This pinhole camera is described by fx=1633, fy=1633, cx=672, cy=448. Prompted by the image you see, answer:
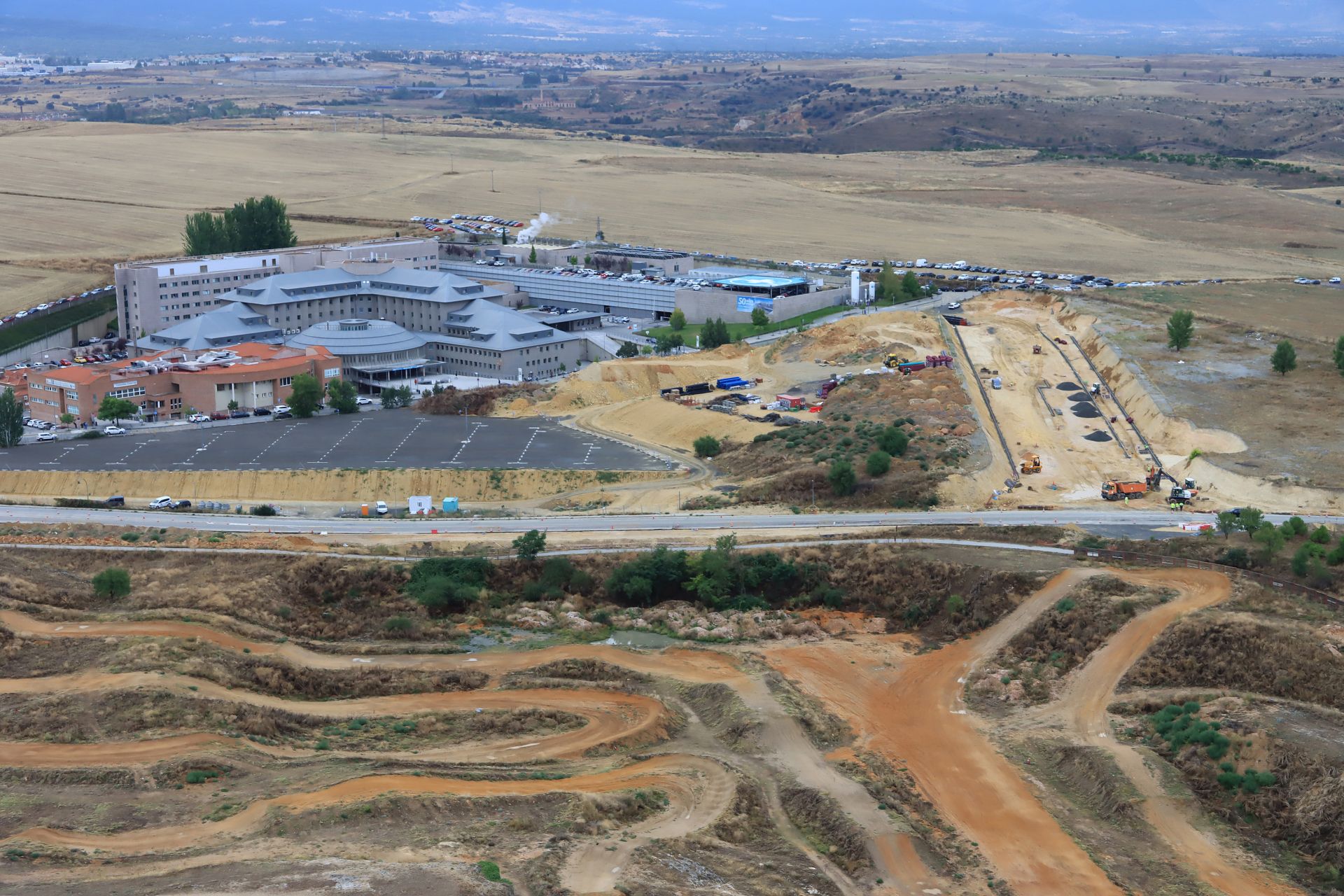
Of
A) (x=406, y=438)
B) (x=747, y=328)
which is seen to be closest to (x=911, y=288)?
(x=747, y=328)

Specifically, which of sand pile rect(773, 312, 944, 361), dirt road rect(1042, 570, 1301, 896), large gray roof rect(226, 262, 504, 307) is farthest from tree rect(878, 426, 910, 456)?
large gray roof rect(226, 262, 504, 307)

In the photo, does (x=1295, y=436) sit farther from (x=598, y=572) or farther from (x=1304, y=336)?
(x=598, y=572)

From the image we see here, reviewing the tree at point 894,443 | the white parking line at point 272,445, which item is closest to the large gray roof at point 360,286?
the white parking line at point 272,445

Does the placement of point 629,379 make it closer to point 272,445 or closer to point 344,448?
point 344,448

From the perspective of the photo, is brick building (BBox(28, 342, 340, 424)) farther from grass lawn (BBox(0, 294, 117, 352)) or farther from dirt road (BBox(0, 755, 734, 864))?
dirt road (BBox(0, 755, 734, 864))

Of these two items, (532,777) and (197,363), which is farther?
(197,363)

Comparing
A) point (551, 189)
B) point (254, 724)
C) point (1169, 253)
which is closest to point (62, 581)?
point (254, 724)

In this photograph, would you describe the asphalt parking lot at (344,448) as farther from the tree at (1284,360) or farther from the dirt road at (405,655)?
the tree at (1284,360)
